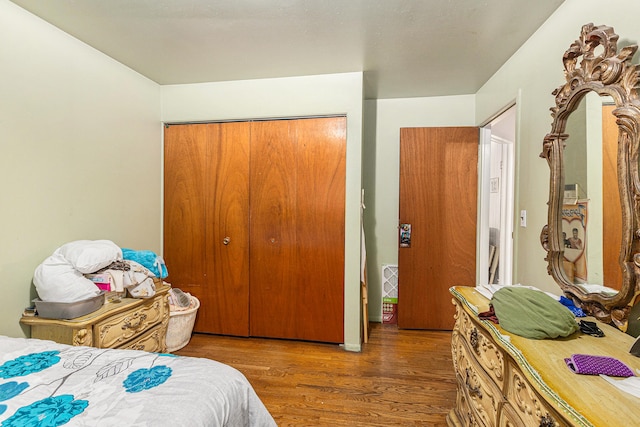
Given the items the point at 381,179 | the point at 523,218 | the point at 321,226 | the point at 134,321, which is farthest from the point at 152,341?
the point at 523,218

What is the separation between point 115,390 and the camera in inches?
39.4

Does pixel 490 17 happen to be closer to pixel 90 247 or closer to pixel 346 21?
pixel 346 21

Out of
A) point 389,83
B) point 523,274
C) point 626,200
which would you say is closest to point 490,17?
point 389,83

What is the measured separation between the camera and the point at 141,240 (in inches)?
103

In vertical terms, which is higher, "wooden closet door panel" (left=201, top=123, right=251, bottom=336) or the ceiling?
the ceiling

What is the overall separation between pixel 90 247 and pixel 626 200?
276cm

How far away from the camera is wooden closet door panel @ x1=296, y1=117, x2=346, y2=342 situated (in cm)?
258

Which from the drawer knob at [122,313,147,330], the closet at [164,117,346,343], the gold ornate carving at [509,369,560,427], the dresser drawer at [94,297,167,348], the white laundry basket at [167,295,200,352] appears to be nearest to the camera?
the gold ornate carving at [509,369,560,427]

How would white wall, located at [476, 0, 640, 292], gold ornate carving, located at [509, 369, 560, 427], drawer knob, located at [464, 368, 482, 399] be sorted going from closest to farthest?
gold ornate carving, located at [509, 369, 560, 427]
drawer knob, located at [464, 368, 482, 399]
white wall, located at [476, 0, 640, 292]

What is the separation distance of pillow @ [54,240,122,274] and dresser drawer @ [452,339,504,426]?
2229 mm

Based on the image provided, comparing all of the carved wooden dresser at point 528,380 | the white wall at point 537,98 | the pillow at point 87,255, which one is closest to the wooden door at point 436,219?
the white wall at point 537,98

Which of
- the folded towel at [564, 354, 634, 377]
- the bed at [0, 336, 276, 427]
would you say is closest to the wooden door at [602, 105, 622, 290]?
the folded towel at [564, 354, 634, 377]

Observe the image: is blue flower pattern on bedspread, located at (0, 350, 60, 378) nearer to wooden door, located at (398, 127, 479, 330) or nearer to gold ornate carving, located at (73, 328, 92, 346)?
gold ornate carving, located at (73, 328, 92, 346)

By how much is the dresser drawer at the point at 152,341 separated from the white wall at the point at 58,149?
614mm
